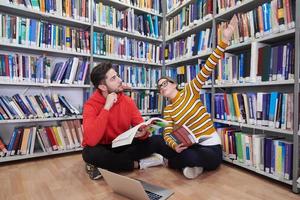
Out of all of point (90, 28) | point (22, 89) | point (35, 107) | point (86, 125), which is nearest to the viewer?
point (86, 125)

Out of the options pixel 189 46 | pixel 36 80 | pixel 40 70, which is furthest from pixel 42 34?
pixel 189 46

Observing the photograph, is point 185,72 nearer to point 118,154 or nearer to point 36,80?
point 118,154

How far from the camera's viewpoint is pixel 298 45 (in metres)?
1.35

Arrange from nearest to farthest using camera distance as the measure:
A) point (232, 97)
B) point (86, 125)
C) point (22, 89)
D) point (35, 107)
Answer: point (86, 125), point (232, 97), point (35, 107), point (22, 89)

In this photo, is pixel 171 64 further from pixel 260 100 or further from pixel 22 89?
pixel 22 89

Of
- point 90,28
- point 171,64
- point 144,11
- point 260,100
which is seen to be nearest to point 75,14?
point 90,28

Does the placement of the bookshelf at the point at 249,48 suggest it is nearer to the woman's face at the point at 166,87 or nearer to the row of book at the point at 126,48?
the row of book at the point at 126,48

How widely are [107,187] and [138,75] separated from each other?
5.42 feet

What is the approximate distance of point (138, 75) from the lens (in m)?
2.77

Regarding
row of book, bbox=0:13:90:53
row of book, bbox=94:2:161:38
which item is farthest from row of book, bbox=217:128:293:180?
row of book, bbox=0:13:90:53

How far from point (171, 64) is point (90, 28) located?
1.16m

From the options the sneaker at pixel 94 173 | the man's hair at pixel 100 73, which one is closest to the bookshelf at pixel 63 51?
the man's hair at pixel 100 73

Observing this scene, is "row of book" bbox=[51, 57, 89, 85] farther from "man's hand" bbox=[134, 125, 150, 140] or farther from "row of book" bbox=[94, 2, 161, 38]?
"man's hand" bbox=[134, 125, 150, 140]

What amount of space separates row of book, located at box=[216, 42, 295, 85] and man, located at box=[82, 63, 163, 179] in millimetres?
946
